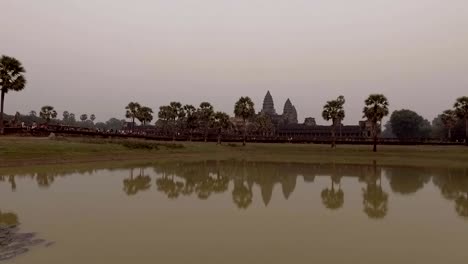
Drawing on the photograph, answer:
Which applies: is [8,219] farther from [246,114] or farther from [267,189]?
[246,114]

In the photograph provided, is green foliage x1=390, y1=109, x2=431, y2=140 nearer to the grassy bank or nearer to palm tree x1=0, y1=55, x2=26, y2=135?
the grassy bank

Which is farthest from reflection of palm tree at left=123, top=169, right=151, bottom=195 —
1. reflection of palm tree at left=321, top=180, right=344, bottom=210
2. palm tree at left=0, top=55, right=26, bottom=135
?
palm tree at left=0, top=55, right=26, bottom=135

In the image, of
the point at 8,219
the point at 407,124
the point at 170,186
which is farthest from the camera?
the point at 407,124

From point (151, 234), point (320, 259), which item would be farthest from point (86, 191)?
point (320, 259)

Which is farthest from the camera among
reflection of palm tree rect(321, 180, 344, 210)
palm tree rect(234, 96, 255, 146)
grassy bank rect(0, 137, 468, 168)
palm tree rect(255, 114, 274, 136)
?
palm tree rect(255, 114, 274, 136)

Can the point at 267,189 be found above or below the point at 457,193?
below

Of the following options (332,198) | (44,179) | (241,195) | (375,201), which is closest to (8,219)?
(241,195)

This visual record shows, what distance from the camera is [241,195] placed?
2406cm

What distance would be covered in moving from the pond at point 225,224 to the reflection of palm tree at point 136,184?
22cm

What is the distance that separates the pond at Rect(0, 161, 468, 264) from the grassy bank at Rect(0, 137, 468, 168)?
582 inches

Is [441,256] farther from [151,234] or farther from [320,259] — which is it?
[151,234]

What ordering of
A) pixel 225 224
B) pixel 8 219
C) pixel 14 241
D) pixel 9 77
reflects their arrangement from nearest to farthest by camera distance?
pixel 14 241
pixel 8 219
pixel 225 224
pixel 9 77

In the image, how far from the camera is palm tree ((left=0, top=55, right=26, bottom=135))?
187 ft

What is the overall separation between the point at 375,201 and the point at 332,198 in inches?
92.2
